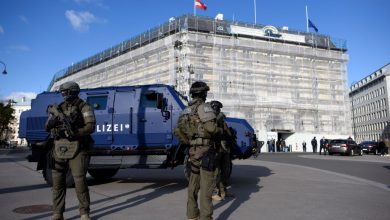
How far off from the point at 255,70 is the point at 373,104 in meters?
71.2

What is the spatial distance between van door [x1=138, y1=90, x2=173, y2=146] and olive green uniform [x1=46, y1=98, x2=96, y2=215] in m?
3.59

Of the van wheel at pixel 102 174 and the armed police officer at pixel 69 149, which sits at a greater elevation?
the armed police officer at pixel 69 149

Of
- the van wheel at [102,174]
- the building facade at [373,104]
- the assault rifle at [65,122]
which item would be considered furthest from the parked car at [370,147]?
the building facade at [373,104]

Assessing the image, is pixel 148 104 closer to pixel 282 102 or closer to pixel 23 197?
pixel 23 197

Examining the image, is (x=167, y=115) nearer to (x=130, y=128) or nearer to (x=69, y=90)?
(x=130, y=128)

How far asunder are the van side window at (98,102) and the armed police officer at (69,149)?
4.31 metres

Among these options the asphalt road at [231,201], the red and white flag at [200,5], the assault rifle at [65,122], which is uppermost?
the red and white flag at [200,5]

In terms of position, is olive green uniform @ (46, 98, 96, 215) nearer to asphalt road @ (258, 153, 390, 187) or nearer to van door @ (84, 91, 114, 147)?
van door @ (84, 91, 114, 147)

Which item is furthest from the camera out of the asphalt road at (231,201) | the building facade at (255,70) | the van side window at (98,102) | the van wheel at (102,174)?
the building facade at (255,70)

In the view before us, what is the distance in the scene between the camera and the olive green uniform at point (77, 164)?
481 cm

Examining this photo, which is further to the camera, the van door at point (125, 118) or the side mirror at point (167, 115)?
the van door at point (125, 118)

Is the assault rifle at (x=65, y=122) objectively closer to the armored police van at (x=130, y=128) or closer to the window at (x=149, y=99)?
the armored police van at (x=130, y=128)

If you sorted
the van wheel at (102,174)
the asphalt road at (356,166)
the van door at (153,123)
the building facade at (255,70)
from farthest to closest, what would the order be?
the building facade at (255,70)
the asphalt road at (356,166)
the van wheel at (102,174)
the van door at (153,123)

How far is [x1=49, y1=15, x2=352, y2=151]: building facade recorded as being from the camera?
43594mm
